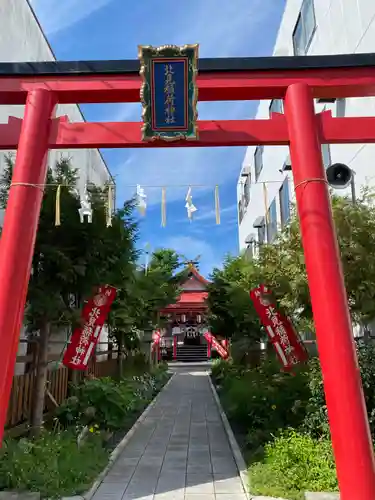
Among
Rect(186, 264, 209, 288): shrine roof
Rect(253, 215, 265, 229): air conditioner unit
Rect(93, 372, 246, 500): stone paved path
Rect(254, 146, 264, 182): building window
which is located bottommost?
Rect(93, 372, 246, 500): stone paved path

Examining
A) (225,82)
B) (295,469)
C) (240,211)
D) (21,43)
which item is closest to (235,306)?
(295,469)

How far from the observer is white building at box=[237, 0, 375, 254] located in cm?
1000

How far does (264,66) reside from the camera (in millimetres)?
6664

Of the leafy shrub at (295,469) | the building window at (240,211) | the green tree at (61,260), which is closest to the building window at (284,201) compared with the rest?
the green tree at (61,260)

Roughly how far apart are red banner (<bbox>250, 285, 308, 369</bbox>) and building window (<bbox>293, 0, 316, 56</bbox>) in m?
8.58

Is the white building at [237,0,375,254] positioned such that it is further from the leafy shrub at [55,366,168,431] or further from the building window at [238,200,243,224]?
the building window at [238,200,243,224]

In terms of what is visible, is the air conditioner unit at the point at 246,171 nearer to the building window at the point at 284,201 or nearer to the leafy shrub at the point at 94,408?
the building window at the point at 284,201

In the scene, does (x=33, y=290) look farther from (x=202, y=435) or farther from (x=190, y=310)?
(x=190, y=310)

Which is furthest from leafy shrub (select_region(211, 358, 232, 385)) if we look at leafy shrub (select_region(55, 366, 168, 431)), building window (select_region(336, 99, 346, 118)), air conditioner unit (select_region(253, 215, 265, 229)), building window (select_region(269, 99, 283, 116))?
building window (select_region(336, 99, 346, 118))

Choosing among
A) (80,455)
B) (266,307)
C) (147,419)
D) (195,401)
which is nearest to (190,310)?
(195,401)

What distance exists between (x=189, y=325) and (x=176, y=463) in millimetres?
32524

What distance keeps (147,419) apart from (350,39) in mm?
10951

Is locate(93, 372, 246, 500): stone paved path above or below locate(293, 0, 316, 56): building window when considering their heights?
below

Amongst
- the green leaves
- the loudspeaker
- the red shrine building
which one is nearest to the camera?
the loudspeaker
